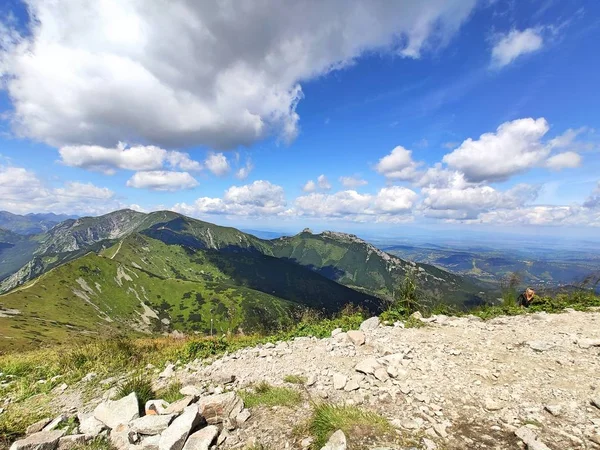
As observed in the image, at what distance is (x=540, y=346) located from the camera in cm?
1026

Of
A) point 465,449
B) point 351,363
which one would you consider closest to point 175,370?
point 351,363

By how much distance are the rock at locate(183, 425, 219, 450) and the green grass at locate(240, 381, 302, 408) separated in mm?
1537

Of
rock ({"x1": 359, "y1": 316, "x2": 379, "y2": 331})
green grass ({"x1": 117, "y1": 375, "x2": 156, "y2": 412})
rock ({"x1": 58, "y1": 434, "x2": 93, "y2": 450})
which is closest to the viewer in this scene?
rock ({"x1": 58, "y1": 434, "x2": 93, "y2": 450})

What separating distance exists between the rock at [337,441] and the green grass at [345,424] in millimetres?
251

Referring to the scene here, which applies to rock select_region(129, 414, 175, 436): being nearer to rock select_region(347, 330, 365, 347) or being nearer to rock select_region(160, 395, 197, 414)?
rock select_region(160, 395, 197, 414)

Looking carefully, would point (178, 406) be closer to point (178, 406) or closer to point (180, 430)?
point (178, 406)

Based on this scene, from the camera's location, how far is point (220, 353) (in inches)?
496

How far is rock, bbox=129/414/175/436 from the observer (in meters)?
6.76

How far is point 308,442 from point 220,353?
720 centimetres

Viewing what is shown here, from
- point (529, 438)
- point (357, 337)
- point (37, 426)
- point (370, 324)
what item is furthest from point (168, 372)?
point (529, 438)

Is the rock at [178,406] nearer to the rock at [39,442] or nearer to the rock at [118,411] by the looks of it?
the rock at [118,411]

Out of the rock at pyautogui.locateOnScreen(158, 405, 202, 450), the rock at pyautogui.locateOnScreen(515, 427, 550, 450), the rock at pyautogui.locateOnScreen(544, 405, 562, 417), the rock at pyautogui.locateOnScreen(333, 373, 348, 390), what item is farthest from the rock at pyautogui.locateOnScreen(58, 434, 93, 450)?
the rock at pyautogui.locateOnScreen(544, 405, 562, 417)

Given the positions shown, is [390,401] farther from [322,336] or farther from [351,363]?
[322,336]

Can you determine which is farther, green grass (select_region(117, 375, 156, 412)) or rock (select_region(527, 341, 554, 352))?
rock (select_region(527, 341, 554, 352))
